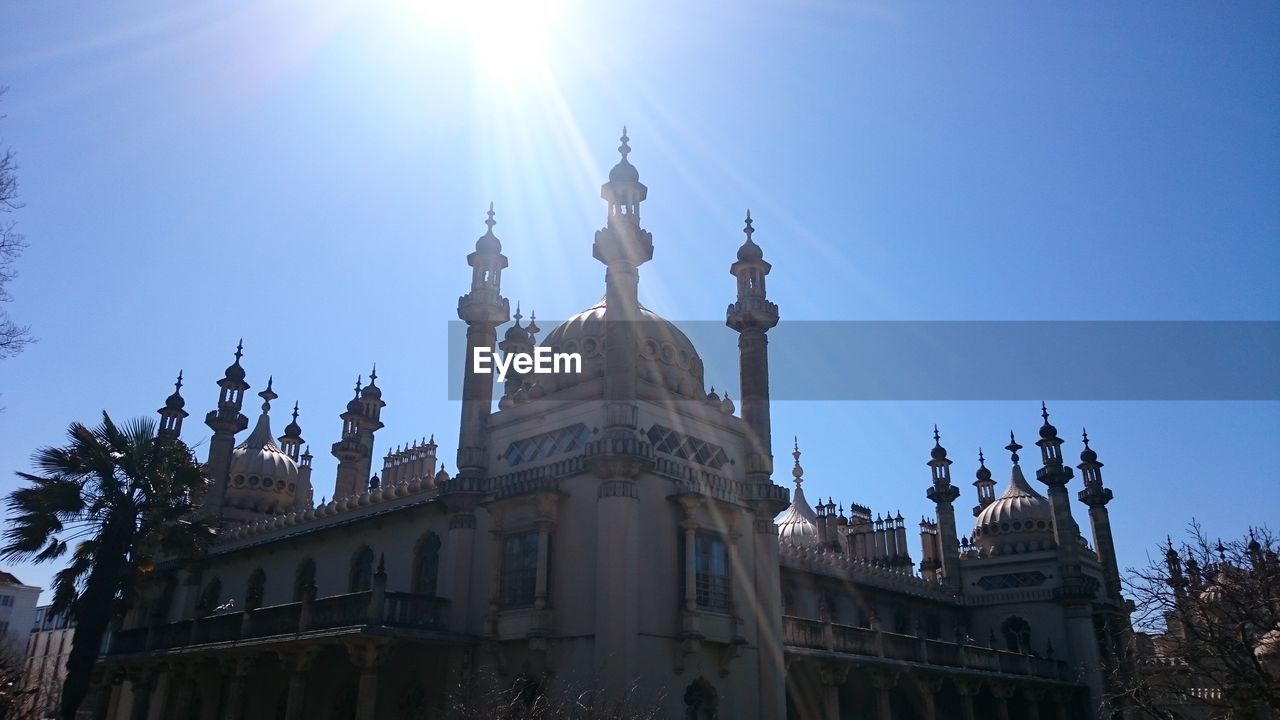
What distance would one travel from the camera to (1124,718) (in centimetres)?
3797

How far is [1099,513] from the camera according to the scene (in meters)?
45.1

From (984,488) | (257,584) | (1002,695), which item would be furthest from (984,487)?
(257,584)

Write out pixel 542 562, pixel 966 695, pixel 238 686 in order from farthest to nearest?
pixel 966 695, pixel 238 686, pixel 542 562

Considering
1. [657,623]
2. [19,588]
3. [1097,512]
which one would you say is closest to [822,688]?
[657,623]

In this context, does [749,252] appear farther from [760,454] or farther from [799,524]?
[799,524]

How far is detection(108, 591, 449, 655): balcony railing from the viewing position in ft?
74.6

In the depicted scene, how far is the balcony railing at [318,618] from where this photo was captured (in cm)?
2275

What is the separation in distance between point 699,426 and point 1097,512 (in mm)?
28874

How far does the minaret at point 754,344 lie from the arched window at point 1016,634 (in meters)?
20.5

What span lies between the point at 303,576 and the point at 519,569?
11.1m

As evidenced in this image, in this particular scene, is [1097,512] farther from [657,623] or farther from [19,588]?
[19,588]

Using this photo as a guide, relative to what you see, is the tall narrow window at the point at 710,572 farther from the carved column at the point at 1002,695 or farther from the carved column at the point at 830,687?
the carved column at the point at 1002,695

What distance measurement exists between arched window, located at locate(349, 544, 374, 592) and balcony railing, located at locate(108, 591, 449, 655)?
116 inches

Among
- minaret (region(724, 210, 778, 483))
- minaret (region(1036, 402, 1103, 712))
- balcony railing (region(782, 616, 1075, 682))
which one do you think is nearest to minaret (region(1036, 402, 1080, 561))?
minaret (region(1036, 402, 1103, 712))
